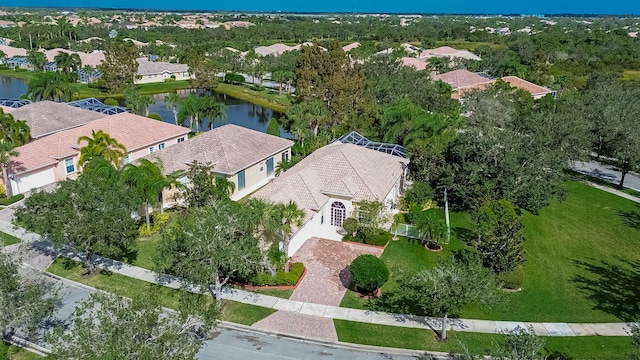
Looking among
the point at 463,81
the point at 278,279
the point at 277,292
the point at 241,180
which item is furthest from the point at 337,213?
the point at 463,81

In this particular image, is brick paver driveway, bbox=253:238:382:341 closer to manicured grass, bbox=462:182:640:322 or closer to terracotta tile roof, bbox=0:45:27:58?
manicured grass, bbox=462:182:640:322

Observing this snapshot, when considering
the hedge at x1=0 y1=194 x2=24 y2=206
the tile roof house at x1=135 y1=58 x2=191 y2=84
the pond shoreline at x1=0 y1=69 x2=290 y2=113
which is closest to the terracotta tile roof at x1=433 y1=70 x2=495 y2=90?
the pond shoreline at x1=0 y1=69 x2=290 y2=113

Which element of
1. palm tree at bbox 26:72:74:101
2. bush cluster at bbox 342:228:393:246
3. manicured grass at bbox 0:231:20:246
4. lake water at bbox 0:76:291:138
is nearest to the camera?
manicured grass at bbox 0:231:20:246

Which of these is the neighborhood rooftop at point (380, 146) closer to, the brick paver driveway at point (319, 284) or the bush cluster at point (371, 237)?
the bush cluster at point (371, 237)

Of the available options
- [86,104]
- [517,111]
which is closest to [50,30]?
[86,104]

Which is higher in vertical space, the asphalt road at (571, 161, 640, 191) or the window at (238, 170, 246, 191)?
the window at (238, 170, 246, 191)

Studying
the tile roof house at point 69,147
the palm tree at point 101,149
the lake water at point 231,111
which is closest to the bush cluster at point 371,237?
the palm tree at point 101,149

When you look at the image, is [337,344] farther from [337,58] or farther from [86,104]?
[86,104]
